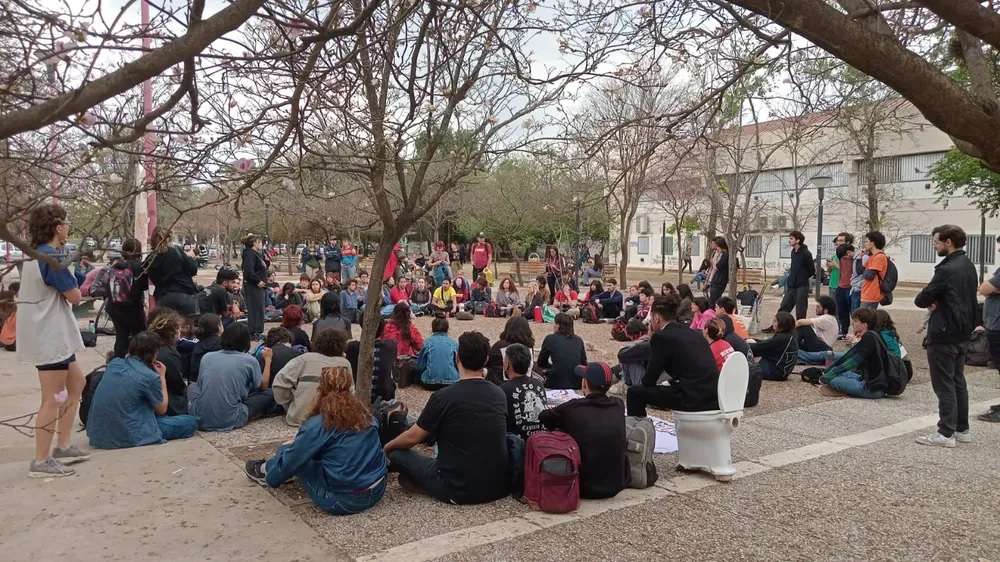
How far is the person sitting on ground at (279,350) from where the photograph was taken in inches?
272

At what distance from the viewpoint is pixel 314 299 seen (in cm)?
1437

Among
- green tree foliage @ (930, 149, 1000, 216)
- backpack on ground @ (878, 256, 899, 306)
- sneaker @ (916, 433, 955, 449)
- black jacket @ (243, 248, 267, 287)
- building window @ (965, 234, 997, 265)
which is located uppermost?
green tree foliage @ (930, 149, 1000, 216)

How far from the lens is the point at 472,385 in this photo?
4.42m

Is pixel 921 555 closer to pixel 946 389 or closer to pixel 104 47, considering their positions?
pixel 946 389

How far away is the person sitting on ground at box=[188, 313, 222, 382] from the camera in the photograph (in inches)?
269

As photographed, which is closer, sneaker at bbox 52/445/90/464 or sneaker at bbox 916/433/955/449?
sneaker at bbox 52/445/90/464

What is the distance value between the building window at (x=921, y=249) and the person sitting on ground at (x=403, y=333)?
30.1m

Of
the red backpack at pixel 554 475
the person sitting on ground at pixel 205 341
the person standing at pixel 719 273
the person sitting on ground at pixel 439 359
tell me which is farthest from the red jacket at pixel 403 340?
the person standing at pixel 719 273

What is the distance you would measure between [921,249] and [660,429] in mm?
30985

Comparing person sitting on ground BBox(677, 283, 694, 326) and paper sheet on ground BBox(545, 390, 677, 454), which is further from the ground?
person sitting on ground BBox(677, 283, 694, 326)

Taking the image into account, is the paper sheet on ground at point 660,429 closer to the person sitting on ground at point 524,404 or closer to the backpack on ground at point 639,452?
the person sitting on ground at point 524,404

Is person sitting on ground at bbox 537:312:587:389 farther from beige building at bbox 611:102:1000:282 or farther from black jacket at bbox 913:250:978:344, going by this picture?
beige building at bbox 611:102:1000:282

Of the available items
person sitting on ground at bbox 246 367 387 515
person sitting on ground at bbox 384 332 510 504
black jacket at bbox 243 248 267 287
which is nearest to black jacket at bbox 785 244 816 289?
black jacket at bbox 243 248 267 287

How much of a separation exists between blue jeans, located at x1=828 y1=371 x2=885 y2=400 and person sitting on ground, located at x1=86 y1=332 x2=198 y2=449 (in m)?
6.91
